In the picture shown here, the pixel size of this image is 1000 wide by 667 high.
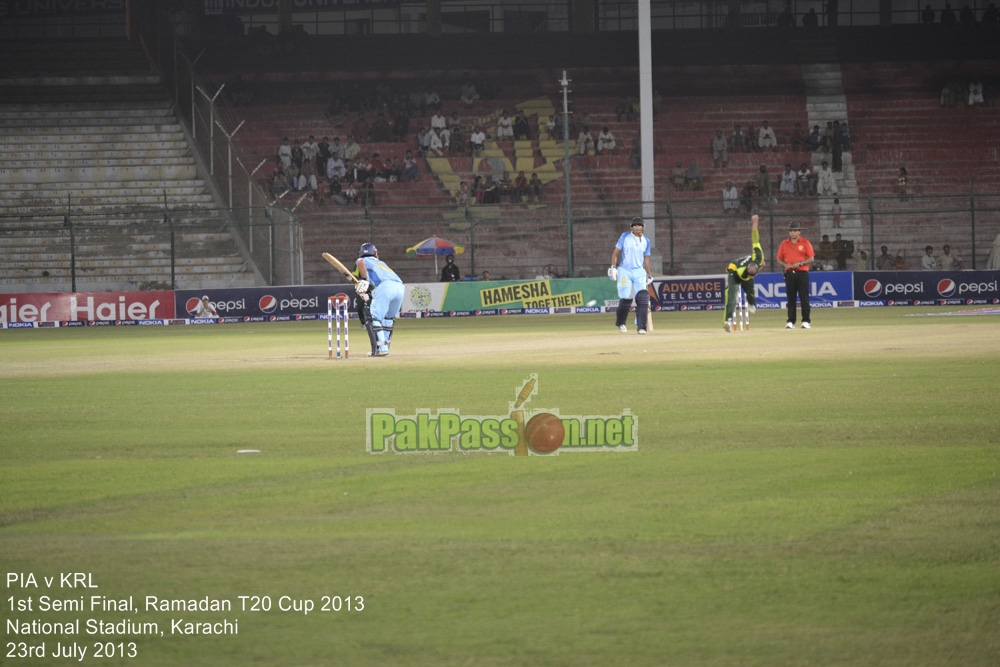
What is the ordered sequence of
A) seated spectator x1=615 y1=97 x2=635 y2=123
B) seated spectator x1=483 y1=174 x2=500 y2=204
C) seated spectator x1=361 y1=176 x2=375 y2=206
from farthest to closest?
seated spectator x1=615 y1=97 x2=635 y2=123, seated spectator x1=361 y1=176 x2=375 y2=206, seated spectator x1=483 y1=174 x2=500 y2=204

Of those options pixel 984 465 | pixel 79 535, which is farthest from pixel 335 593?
pixel 984 465

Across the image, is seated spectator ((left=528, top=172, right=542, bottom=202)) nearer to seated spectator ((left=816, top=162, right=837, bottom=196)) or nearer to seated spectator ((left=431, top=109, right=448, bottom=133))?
seated spectator ((left=431, top=109, right=448, bottom=133))

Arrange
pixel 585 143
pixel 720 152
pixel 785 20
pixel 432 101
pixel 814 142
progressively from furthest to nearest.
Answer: pixel 785 20 → pixel 432 101 → pixel 585 143 → pixel 814 142 → pixel 720 152

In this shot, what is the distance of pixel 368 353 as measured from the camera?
Result: 71.2 ft

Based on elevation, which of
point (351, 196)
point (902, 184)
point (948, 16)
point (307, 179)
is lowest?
point (902, 184)

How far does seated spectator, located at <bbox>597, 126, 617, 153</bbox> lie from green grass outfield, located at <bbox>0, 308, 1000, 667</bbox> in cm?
3437

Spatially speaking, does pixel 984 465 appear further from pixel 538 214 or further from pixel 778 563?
pixel 538 214

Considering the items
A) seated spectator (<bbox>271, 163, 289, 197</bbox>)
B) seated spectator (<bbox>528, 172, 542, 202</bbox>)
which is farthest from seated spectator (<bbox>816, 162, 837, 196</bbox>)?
seated spectator (<bbox>271, 163, 289, 197</bbox>)

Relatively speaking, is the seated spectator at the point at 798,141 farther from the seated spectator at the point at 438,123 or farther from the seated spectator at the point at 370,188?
the seated spectator at the point at 370,188

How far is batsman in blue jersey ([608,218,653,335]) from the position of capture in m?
24.8

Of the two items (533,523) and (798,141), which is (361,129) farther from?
(533,523)

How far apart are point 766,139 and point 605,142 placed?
20.0 feet

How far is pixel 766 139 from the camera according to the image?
4922 centimetres

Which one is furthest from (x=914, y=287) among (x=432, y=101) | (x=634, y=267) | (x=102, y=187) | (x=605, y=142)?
(x=102, y=187)
